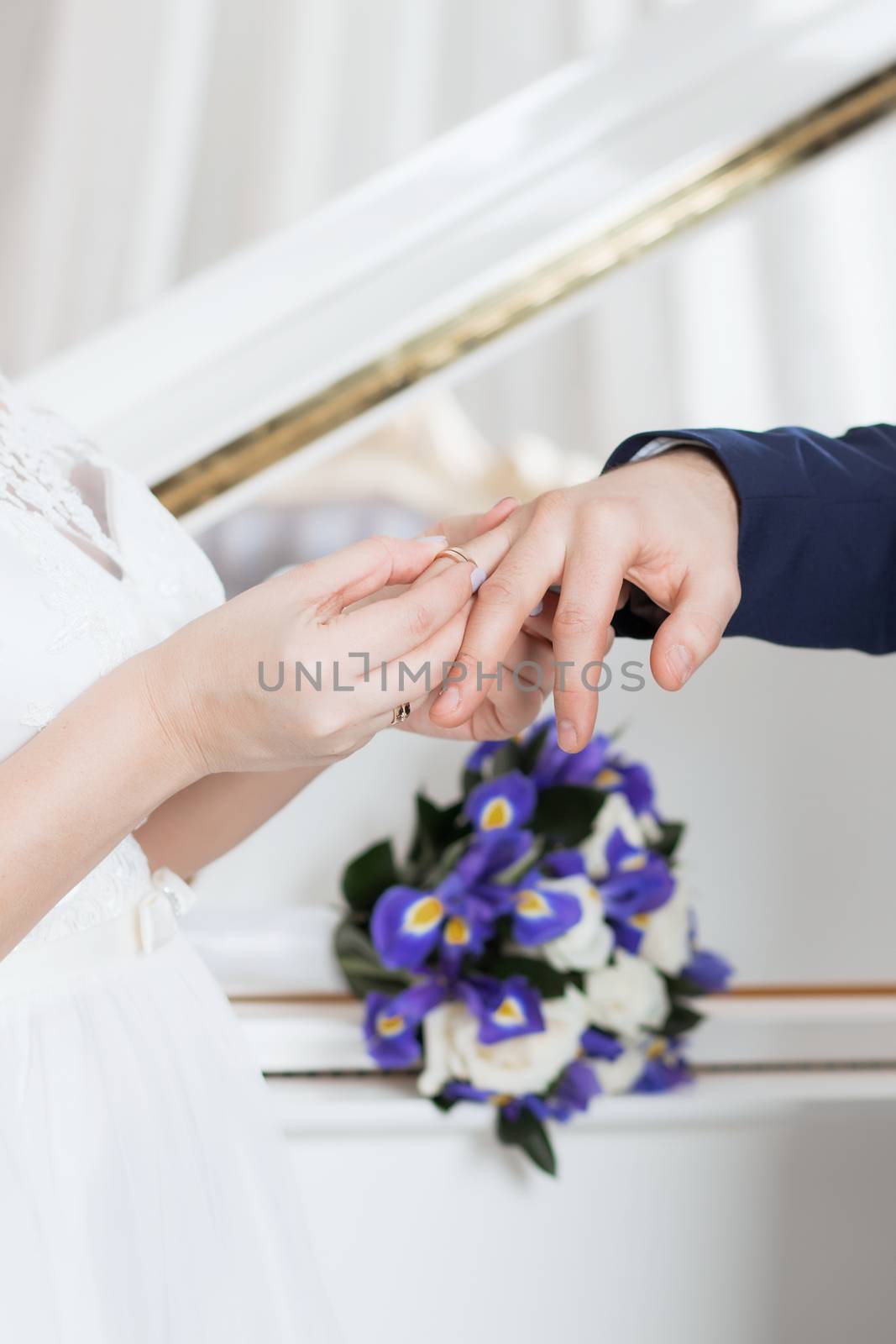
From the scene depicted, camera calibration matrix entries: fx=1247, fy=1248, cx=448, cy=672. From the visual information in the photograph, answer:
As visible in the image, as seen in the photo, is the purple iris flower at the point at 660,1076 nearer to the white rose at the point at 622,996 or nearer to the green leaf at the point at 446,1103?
the white rose at the point at 622,996

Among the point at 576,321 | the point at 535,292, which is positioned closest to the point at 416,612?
the point at 535,292

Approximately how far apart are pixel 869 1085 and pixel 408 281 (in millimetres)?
924

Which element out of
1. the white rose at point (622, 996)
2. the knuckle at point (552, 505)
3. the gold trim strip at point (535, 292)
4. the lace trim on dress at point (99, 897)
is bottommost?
the white rose at point (622, 996)

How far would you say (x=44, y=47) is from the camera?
2398 mm

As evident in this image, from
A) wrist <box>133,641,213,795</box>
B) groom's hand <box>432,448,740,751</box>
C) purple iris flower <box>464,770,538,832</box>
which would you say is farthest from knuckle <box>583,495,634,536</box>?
purple iris flower <box>464,770,538,832</box>

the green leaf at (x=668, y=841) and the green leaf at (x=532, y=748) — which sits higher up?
the green leaf at (x=532, y=748)

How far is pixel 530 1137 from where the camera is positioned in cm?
107

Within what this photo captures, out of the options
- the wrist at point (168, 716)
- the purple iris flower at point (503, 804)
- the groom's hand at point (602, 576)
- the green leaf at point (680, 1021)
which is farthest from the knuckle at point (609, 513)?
the green leaf at point (680, 1021)

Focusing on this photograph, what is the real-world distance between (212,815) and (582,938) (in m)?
0.36

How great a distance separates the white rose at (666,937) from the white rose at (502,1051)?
83mm

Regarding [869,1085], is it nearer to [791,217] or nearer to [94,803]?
[94,803]

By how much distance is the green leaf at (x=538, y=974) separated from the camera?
1072mm

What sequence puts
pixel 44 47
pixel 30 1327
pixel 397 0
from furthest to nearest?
pixel 44 47 < pixel 397 0 < pixel 30 1327

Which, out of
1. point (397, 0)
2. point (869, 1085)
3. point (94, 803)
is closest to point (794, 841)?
point (869, 1085)
